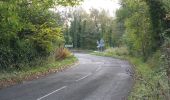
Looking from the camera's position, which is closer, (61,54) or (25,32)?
(25,32)

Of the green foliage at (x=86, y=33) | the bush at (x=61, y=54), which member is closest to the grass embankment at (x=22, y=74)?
the bush at (x=61, y=54)

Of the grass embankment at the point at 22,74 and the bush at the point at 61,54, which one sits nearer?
the grass embankment at the point at 22,74

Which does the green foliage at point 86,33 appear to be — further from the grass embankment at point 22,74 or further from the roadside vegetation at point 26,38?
the grass embankment at point 22,74

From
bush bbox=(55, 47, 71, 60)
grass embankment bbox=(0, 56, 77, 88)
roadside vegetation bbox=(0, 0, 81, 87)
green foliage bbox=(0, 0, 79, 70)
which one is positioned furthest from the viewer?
bush bbox=(55, 47, 71, 60)

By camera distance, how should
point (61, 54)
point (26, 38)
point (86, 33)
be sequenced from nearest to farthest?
point (26, 38) < point (61, 54) < point (86, 33)

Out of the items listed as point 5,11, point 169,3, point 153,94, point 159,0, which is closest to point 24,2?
point 5,11

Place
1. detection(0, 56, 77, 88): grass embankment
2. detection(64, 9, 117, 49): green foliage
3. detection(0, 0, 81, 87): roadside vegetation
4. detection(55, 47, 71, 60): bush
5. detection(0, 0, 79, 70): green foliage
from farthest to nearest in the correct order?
detection(64, 9, 117, 49): green foliage, detection(55, 47, 71, 60): bush, detection(0, 56, 77, 88): grass embankment, detection(0, 0, 81, 87): roadside vegetation, detection(0, 0, 79, 70): green foliage

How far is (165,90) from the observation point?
10648 mm

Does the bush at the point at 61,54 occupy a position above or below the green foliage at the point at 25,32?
below

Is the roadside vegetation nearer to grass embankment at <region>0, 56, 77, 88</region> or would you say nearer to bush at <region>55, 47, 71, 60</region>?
grass embankment at <region>0, 56, 77, 88</region>

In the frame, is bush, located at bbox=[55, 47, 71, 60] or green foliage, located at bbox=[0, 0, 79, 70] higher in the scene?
green foliage, located at bbox=[0, 0, 79, 70]

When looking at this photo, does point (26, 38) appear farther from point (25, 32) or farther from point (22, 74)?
point (22, 74)

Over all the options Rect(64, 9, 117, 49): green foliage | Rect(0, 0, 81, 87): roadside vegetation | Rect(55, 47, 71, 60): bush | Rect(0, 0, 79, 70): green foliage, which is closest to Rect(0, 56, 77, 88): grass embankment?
Rect(0, 0, 81, 87): roadside vegetation

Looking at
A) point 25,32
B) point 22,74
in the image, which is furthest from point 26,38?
point 22,74
